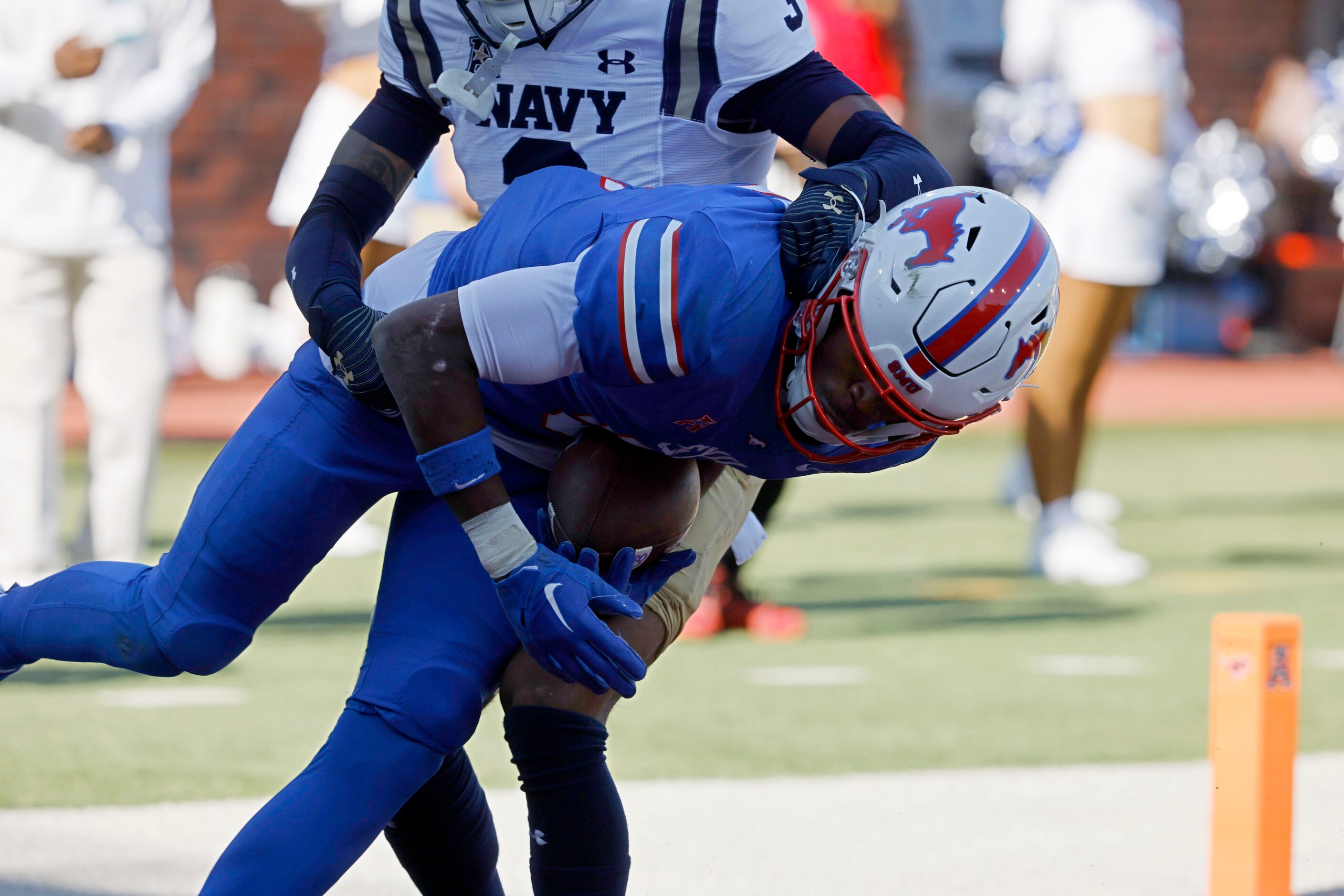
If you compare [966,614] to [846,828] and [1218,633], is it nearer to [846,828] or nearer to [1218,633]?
[846,828]

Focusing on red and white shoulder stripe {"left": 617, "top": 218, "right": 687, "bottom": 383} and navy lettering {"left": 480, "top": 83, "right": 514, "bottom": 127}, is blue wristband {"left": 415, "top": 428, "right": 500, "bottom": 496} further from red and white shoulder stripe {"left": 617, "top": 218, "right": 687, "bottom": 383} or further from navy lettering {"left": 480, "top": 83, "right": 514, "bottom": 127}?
navy lettering {"left": 480, "top": 83, "right": 514, "bottom": 127}

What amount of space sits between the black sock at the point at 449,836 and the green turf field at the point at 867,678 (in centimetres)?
122

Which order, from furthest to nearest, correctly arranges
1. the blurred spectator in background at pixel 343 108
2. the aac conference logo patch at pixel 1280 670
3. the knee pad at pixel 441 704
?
the blurred spectator in background at pixel 343 108, the aac conference logo patch at pixel 1280 670, the knee pad at pixel 441 704

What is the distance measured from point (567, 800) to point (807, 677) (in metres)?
2.83

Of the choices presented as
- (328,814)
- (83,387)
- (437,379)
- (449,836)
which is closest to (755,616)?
(83,387)

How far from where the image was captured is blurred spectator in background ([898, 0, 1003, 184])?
18172 mm

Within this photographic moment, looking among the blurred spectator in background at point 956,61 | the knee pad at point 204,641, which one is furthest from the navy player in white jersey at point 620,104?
the blurred spectator in background at point 956,61

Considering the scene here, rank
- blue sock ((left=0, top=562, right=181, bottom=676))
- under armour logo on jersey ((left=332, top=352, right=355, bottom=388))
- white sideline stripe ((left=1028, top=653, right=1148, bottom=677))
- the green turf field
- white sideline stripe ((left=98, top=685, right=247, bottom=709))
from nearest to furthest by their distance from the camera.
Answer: under armour logo on jersey ((left=332, top=352, right=355, bottom=388)) → blue sock ((left=0, top=562, right=181, bottom=676)) → the green turf field → white sideline stripe ((left=98, top=685, right=247, bottom=709)) → white sideline stripe ((left=1028, top=653, right=1148, bottom=677))

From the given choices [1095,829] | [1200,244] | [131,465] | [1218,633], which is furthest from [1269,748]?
[1200,244]

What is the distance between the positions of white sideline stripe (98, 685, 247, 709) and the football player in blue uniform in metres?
2.15

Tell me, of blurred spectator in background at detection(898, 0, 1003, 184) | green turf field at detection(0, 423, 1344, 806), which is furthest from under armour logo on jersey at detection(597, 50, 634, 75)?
blurred spectator in background at detection(898, 0, 1003, 184)

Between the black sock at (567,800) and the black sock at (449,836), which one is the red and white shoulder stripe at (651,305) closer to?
the black sock at (567,800)

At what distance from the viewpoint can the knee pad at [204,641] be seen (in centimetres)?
290

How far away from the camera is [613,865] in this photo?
2.73 m
